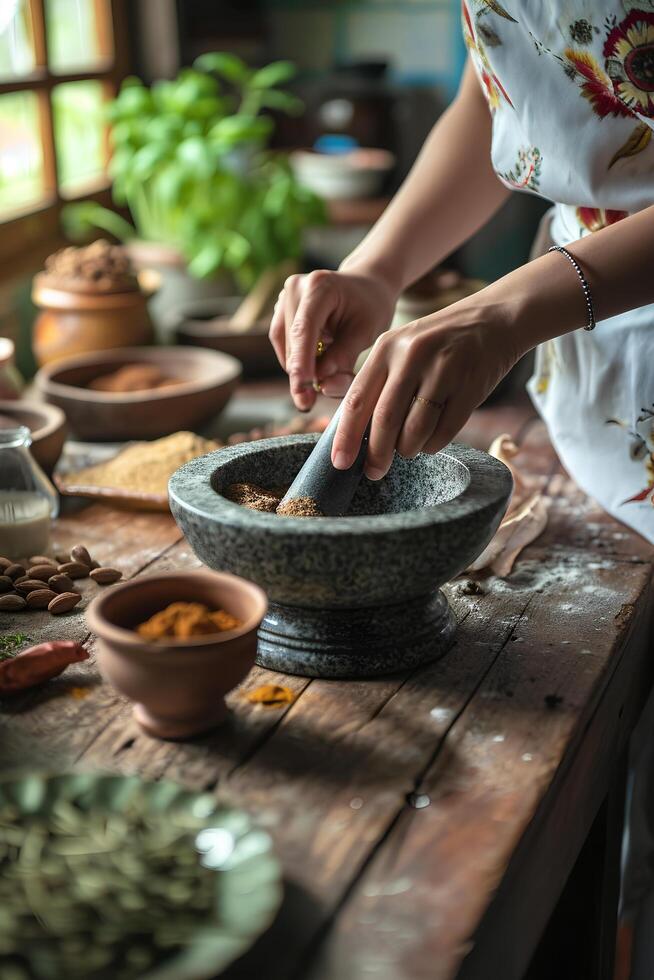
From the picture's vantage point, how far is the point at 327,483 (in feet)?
3.79

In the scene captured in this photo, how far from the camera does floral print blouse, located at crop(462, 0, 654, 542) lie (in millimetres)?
1187

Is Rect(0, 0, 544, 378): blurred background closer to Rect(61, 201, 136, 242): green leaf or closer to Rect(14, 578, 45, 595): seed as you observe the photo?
Rect(61, 201, 136, 242): green leaf

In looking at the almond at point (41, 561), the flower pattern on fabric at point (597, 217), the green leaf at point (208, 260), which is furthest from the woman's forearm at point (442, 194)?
the green leaf at point (208, 260)

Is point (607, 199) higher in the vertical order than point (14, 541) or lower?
higher

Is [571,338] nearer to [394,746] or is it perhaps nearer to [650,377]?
[650,377]

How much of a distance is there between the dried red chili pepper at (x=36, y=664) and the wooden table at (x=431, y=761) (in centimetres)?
2

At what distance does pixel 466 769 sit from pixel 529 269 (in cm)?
54

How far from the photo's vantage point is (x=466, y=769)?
944mm

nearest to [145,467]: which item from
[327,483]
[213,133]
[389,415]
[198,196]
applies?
[327,483]

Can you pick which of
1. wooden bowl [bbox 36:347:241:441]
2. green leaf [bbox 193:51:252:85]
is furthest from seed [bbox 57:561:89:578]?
green leaf [bbox 193:51:252:85]

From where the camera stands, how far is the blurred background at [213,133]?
98.2 inches

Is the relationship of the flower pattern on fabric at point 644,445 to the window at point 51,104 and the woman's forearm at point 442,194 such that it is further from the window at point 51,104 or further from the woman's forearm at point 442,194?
the window at point 51,104

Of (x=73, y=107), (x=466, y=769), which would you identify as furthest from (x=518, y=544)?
(x=73, y=107)

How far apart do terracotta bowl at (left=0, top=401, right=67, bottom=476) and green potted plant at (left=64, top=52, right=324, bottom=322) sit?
845 mm
